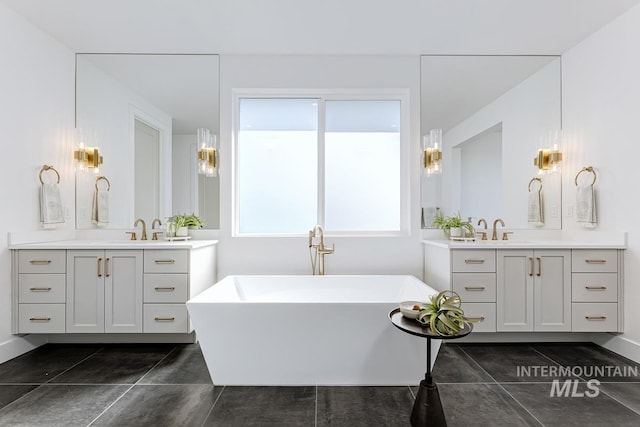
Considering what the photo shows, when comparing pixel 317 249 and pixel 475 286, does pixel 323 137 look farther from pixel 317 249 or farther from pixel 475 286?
pixel 475 286

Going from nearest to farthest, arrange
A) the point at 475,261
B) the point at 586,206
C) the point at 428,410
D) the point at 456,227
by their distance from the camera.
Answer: the point at 428,410
the point at 475,261
the point at 586,206
the point at 456,227

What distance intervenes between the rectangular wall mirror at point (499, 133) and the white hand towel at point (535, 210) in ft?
0.11

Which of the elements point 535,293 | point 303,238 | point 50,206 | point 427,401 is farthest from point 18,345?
point 535,293

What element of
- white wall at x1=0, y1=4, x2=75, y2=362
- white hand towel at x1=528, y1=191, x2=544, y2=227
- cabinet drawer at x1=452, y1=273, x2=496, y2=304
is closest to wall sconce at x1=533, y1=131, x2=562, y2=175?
white hand towel at x1=528, y1=191, x2=544, y2=227

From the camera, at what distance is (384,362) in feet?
6.66

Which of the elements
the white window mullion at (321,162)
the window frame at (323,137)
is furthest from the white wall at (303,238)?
the white window mullion at (321,162)

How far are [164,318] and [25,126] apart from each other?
1.79 metres

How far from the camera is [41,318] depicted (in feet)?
8.23

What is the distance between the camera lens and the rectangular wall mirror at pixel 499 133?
313cm

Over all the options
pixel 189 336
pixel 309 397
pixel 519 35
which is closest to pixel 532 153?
pixel 519 35

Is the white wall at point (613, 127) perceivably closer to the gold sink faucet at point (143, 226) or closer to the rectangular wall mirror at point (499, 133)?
the rectangular wall mirror at point (499, 133)

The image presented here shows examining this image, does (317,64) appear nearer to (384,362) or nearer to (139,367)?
(384,362)

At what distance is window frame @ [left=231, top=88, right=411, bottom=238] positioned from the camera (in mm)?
3188

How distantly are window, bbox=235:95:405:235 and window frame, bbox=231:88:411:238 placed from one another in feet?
0.05
